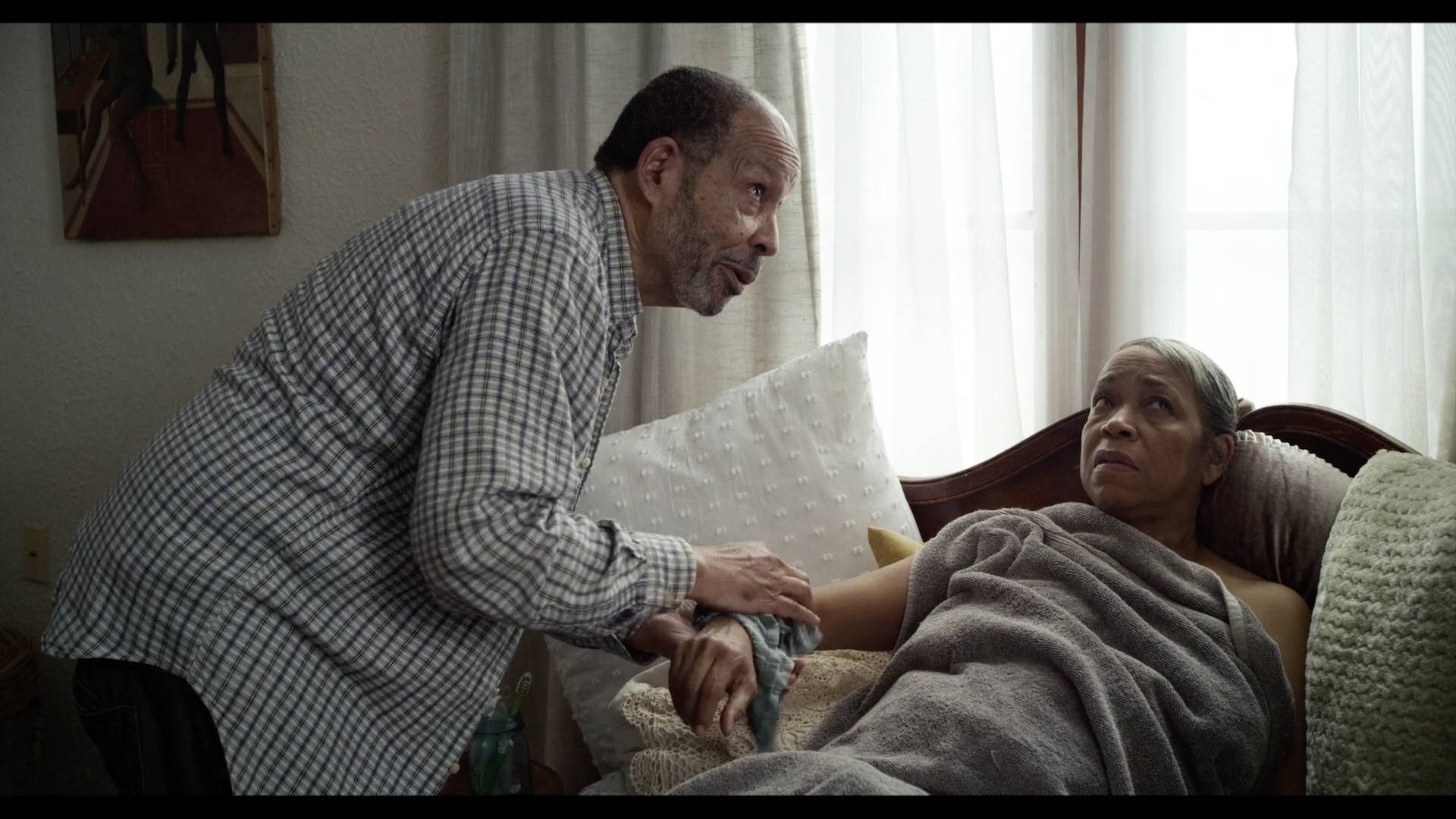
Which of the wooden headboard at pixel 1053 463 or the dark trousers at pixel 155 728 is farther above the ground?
the wooden headboard at pixel 1053 463

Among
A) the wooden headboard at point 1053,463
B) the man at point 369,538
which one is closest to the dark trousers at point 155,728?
the man at point 369,538

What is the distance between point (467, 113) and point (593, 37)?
1.07 ft

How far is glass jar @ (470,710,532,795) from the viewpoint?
70.8 inches

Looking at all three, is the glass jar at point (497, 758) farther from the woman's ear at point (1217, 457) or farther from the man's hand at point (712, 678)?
the woman's ear at point (1217, 457)

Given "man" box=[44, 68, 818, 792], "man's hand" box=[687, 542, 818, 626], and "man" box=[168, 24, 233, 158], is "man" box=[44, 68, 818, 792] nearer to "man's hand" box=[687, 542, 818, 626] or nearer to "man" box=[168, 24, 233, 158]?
"man's hand" box=[687, 542, 818, 626]

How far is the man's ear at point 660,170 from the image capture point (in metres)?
1.35

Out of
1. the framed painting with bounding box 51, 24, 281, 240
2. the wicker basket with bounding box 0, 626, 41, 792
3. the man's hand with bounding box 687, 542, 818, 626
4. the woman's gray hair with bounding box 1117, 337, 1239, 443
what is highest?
the framed painting with bounding box 51, 24, 281, 240

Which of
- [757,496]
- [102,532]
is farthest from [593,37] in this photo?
[102,532]

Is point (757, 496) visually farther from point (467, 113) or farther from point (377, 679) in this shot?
point (467, 113)

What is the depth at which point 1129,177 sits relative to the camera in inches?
80.2

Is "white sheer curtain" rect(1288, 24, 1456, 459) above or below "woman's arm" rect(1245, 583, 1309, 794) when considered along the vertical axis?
above

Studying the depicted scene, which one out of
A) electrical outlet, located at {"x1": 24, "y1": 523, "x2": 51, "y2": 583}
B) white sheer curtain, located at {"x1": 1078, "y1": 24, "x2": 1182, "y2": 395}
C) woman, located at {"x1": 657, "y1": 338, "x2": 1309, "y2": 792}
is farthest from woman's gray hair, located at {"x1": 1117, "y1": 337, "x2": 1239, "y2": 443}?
electrical outlet, located at {"x1": 24, "y1": 523, "x2": 51, "y2": 583}

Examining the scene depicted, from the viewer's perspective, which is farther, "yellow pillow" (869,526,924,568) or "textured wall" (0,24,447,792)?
"textured wall" (0,24,447,792)

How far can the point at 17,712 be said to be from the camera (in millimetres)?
2361
